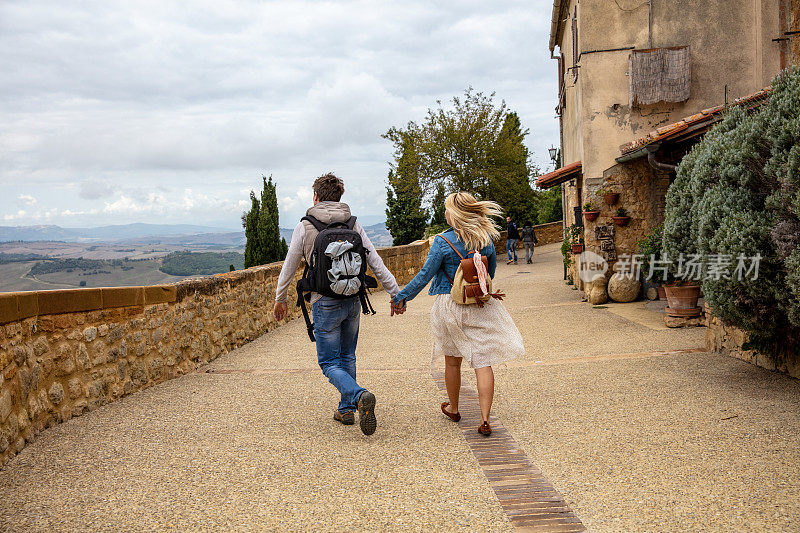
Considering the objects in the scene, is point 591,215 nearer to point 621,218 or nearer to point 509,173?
point 621,218

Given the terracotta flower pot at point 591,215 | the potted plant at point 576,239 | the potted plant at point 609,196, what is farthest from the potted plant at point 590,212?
the potted plant at point 576,239

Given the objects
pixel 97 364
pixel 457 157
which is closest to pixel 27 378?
pixel 97 364

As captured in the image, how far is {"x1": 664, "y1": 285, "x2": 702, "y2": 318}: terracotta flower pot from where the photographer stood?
8.06m

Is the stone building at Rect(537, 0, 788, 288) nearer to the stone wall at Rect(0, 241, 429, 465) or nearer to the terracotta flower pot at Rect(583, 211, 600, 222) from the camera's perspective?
the terracotta flower pot at Rect(583, 211, 600, 222)

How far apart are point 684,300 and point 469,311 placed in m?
4.98

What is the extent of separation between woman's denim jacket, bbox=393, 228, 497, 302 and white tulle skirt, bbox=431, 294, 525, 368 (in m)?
0.10

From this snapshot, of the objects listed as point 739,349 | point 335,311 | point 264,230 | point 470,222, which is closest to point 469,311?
point 470,222

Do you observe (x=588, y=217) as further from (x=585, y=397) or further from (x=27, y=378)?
(x=27, y=378)

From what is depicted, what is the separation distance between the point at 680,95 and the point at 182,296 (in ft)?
29.7

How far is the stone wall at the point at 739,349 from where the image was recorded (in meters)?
5.30

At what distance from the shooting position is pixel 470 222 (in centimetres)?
428

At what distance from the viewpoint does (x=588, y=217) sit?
11.5 metres

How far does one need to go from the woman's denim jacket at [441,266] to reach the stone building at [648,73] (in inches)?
293

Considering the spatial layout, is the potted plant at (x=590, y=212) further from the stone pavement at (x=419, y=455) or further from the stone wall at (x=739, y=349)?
the stone pavement at (x=419, y=455)
